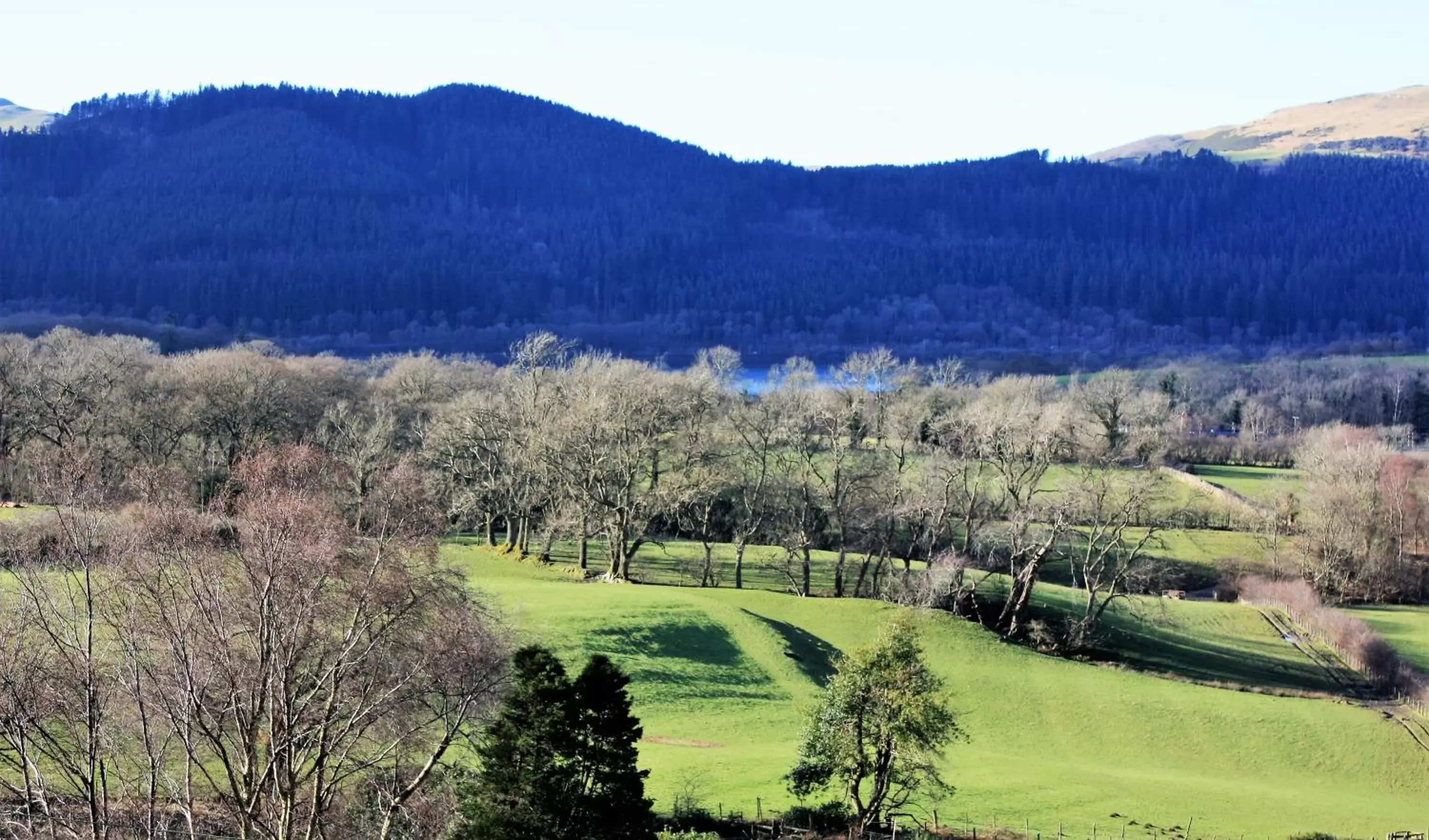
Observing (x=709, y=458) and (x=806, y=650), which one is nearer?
(x=806, y=650)

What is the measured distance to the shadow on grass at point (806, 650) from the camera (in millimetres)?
49656

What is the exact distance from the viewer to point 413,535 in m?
25.6

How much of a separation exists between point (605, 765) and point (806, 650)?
90.3ft

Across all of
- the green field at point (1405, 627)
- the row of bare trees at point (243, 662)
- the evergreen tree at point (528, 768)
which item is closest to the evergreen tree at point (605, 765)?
the evergreen tree at point (528, 768)

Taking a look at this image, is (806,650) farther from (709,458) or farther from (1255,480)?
(1255,480)

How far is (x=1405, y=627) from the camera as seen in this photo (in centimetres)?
7056

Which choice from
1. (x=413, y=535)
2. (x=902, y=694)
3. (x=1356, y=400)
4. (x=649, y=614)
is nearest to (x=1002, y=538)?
(x=649, y=614)

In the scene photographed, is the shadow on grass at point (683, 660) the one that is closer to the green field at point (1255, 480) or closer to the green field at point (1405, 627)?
the green field at point (1405, 627)

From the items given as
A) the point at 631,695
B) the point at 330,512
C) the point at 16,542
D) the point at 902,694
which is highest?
the point at 330,512

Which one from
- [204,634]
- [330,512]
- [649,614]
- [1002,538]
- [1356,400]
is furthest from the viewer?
[1356,400]

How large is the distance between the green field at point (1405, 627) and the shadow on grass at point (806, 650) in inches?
1341

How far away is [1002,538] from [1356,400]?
114 m

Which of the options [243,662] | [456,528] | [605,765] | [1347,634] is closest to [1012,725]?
[605,765]

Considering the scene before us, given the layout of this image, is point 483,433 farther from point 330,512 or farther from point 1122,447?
point 330,512
